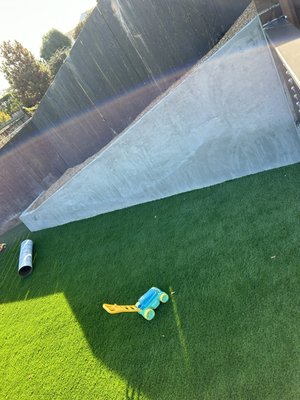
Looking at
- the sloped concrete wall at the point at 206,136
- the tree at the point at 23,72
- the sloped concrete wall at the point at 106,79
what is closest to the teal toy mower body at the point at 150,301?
the sloped concrete wall at the point at 206,136

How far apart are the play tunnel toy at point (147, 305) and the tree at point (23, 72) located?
1656 cm

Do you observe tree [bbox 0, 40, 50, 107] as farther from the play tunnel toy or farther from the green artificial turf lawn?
the play tunnel toy

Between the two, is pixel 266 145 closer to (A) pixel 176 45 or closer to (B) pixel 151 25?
(A) pixel 176 45

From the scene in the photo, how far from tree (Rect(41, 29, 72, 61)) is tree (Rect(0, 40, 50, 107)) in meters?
14.6

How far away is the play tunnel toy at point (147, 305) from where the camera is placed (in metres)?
5.03

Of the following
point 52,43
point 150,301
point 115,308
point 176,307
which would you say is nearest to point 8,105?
point 52,43

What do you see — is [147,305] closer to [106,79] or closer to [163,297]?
[163,297]

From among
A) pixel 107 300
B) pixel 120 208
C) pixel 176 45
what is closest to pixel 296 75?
pixel 107 300

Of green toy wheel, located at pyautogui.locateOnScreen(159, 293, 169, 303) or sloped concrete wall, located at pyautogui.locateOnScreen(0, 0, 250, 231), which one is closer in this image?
green toy wheel, located at pyautogui.locateOnScreen(159, 293, 169, 303)

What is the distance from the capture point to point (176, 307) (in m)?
5.05

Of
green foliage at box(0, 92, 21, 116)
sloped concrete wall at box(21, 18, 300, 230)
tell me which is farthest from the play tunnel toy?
green foliage at box(0, 92, 21, 116)

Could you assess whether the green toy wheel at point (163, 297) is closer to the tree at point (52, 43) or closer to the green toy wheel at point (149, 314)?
the green toy wheel at point (149, 314)

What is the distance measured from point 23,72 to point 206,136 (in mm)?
15374

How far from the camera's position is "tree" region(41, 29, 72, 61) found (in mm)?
32188
